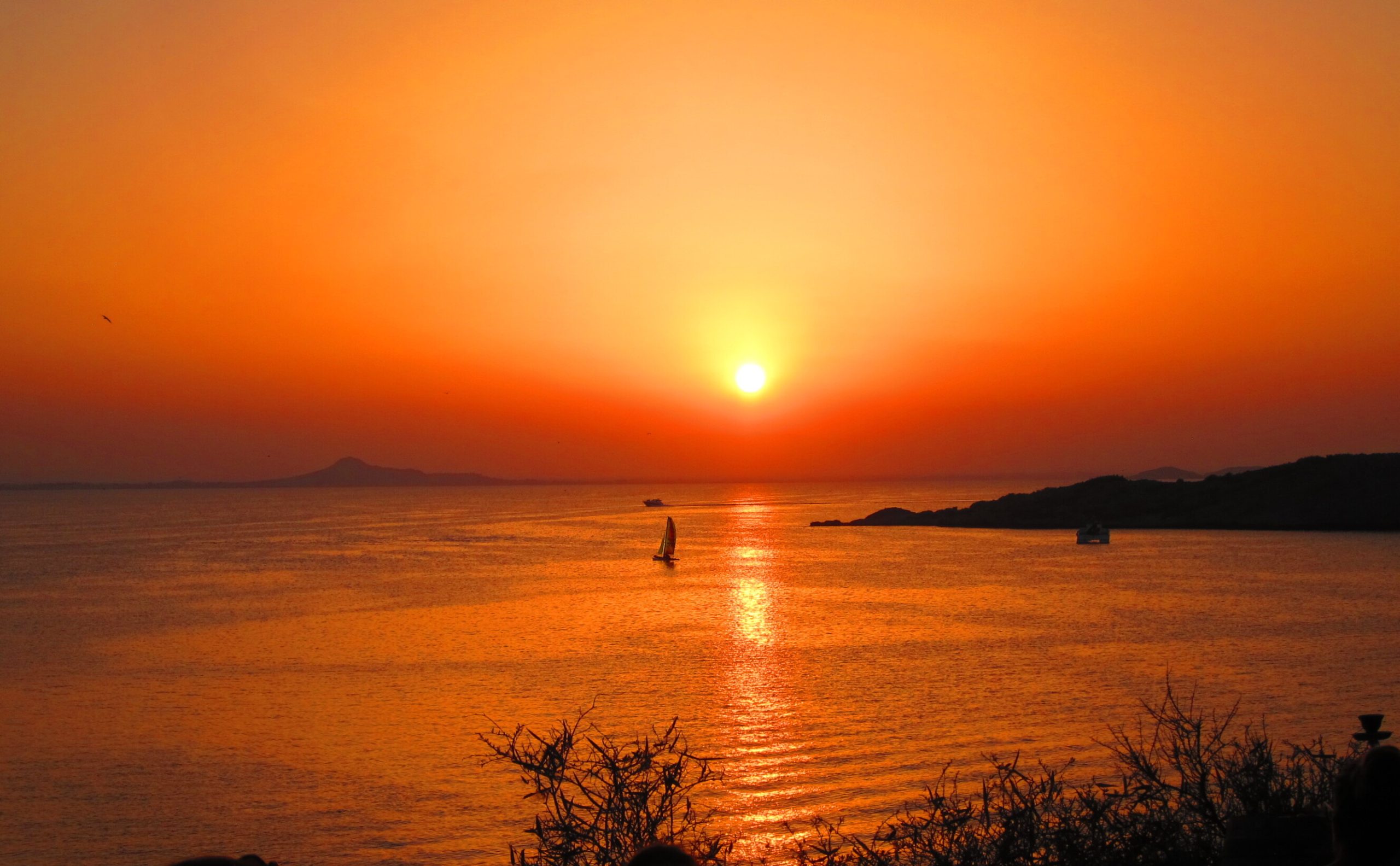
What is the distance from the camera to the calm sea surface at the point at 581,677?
1795 cm

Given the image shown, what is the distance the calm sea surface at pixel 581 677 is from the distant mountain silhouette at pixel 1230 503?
24.6 m

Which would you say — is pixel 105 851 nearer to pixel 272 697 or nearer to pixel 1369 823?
pixel 272 697

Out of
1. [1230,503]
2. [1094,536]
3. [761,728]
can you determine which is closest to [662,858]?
[761,728]

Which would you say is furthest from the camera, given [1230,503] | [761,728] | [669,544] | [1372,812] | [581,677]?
[1230,503]

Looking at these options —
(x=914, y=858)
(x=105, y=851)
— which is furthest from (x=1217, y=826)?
(x=105, y=851)

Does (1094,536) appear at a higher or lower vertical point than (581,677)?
higher

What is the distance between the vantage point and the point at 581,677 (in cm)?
3016

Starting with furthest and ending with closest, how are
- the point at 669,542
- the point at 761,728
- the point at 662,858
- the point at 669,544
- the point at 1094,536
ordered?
the point at 1094,536 < the point at 669,544 < the point at 669,542 < the point at 761,728 < the point at 662,858

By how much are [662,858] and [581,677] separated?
1094 inches

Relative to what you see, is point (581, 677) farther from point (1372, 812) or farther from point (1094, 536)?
point (1094, 536)

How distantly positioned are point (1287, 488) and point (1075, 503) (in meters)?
21.8

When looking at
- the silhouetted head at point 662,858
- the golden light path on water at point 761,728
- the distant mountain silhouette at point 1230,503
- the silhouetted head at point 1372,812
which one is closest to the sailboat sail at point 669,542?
the golden light path on water at point 761,728

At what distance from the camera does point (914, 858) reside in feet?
33.9

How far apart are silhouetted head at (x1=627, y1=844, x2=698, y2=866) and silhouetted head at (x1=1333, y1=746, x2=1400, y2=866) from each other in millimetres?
3461
